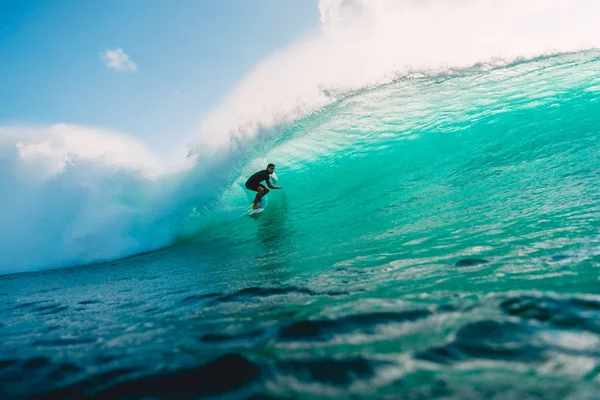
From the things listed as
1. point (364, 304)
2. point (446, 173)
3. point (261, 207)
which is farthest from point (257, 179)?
point (364, 304)

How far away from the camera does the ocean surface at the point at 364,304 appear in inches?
53.6

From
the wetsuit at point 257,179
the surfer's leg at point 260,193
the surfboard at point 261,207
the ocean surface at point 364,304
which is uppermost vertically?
the wetsuit at point 257,179

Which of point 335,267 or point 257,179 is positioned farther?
point 257,179

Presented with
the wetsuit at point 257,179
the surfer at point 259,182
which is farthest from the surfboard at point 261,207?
the wetsuit at point 257,179

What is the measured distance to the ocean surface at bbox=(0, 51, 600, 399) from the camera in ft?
4.46

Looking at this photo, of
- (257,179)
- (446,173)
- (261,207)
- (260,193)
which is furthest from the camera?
(261,207)

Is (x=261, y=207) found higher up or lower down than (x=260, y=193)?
lower down

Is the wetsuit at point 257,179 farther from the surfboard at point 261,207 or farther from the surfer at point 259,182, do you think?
the surfboard at point 261,207

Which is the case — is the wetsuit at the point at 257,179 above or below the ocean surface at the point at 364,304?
above

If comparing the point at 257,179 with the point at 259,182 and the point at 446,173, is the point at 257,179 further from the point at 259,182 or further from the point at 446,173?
the point at 446,173

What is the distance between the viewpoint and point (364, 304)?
2141mm

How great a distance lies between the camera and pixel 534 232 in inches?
128

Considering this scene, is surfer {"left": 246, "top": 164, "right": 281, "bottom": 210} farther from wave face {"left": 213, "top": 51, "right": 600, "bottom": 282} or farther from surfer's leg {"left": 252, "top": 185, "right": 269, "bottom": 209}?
wave face {"left": 213, "top": 51, "right": 600, "bottom": 282}

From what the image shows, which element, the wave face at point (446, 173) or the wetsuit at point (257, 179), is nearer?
the wave face at point (446, 173)
